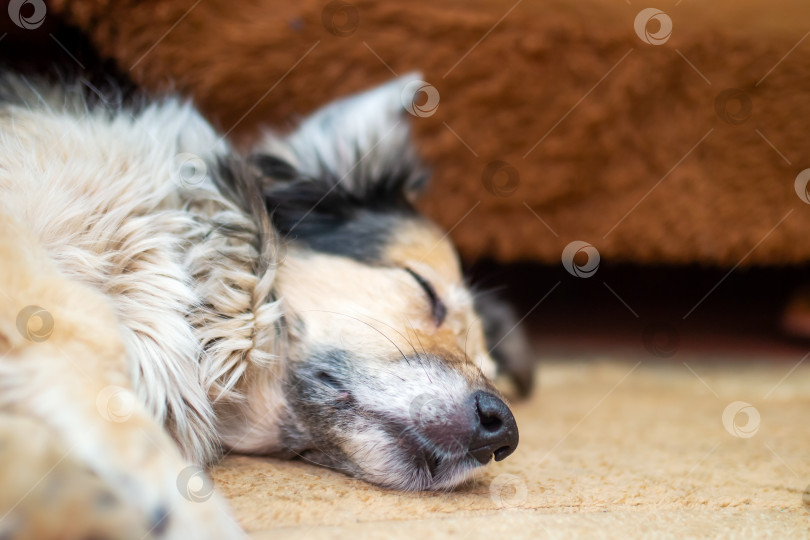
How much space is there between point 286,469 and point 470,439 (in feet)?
1.37

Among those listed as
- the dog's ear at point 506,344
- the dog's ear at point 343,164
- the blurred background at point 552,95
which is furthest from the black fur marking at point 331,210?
the dog's ear at point 506,344

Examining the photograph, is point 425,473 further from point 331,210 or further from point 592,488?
point 331,210

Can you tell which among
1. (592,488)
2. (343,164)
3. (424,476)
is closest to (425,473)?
(424,476)

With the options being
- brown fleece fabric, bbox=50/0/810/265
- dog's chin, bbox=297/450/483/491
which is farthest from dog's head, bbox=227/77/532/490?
brown fleece fabric, bbox=50/0/810/265

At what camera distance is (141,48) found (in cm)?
193

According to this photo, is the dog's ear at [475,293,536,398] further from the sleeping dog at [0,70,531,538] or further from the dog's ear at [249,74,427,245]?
the dog's ear at [249,74,427,245]

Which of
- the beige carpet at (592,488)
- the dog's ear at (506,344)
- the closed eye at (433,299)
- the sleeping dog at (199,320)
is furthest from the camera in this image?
the dog's ear at (506,344)

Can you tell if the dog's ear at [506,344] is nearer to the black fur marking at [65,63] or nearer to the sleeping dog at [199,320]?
the sleeping dog at [199,320]

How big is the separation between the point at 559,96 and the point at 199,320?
1.56 metres

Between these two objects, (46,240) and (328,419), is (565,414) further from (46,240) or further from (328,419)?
(46,240)

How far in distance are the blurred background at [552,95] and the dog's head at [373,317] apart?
0.32 metres

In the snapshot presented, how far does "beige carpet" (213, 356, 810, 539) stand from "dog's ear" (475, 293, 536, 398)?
0.14 meters

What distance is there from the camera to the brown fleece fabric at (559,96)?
81.0 inches

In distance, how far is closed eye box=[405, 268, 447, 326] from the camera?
1.64m
